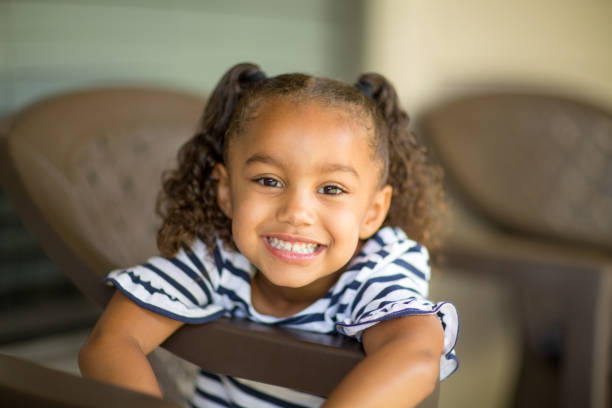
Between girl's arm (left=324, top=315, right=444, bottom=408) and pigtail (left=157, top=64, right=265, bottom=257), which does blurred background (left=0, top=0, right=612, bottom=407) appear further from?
girl's arm (left=324, top=315, right=444, bottom=408)

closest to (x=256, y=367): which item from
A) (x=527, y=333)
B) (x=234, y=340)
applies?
(x=234, y=340)

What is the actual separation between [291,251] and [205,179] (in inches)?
9.5

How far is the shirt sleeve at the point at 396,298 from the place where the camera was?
834 mm

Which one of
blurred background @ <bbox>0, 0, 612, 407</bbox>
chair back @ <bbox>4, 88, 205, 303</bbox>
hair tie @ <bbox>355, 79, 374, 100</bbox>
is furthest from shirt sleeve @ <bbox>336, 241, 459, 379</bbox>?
blurred background @ <bbox>0, 0, 612, 407</bbox>

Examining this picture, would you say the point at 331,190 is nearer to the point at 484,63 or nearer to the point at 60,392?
the point at 60,392

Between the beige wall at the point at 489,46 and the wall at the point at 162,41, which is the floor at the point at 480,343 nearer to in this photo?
the beige wall at the point at 489,46

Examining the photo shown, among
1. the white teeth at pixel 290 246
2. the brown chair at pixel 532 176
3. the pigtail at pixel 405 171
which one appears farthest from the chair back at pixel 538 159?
the white teeth at pixel 290 246

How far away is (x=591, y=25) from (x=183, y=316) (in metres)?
2.45

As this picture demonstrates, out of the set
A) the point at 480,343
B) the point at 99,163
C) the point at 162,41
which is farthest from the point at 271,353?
the point at 480,343

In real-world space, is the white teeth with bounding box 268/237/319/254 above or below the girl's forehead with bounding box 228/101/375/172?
below

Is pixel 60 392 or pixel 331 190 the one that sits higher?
pixel 331 190

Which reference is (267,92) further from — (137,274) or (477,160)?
(477,160)

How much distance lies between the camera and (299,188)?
0.89 m

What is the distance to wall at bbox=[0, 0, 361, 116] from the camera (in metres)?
1.56
